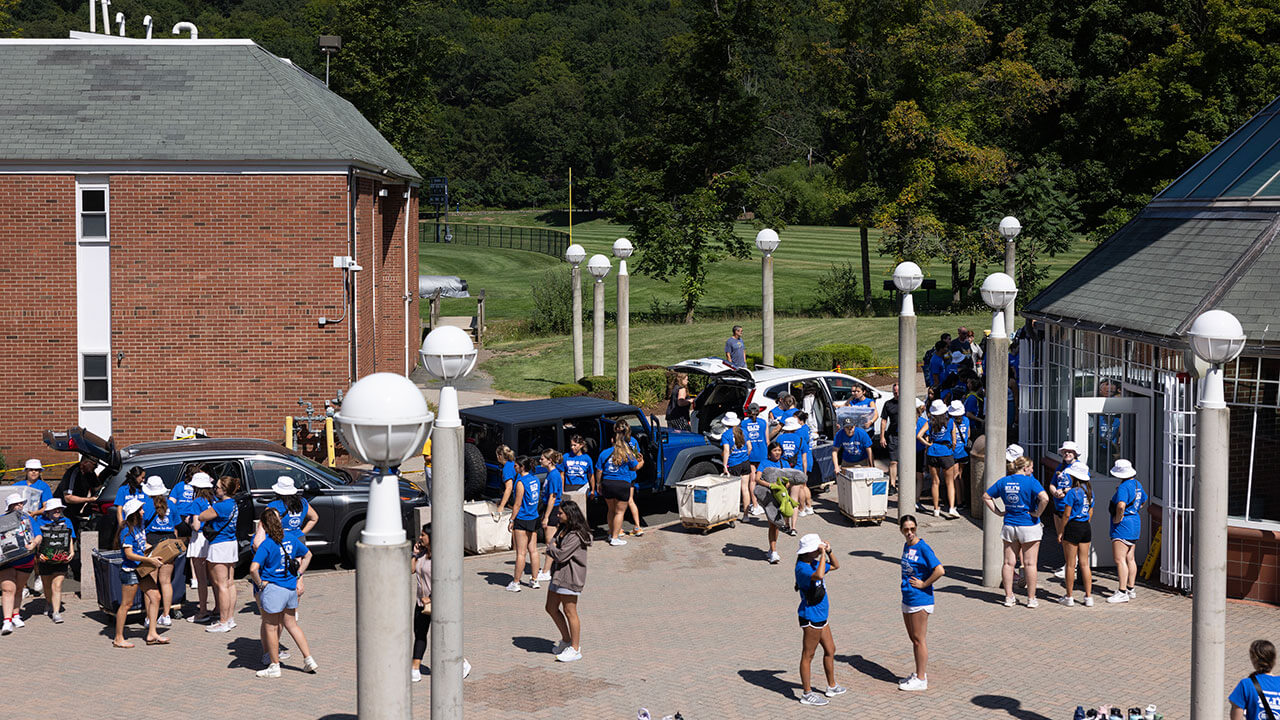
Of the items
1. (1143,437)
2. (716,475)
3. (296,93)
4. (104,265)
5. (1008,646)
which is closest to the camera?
(1008,646)

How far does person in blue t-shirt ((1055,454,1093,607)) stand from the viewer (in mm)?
14398

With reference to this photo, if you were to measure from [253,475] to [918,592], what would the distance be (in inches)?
347

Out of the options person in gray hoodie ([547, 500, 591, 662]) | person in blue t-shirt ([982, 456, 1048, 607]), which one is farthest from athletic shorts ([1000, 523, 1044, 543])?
person in gray hoodie ([547, 500, 591, 662])

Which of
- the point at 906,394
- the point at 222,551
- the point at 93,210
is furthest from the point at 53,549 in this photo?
the point at 93,210

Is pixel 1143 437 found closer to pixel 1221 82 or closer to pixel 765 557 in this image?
pixel 765 557

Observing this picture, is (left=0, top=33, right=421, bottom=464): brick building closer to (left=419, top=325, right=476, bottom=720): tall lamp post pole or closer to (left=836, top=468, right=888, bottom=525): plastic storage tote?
(left=836, top=468, right=888, bottom=525): plastic storage tote

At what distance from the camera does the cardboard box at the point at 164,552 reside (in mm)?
13375

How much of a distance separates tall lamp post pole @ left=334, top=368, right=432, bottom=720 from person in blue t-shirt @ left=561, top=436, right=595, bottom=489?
9604 mm

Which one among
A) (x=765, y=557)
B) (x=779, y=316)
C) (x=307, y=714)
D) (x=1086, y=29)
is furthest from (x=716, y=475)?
(x=1086, y=29)

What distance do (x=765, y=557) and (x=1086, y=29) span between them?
38.0m

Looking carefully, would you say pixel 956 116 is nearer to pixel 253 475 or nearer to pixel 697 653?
pixel 253 475

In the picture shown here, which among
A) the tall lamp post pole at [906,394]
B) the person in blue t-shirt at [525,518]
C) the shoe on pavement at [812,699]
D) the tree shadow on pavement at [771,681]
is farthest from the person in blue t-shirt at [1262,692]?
the tall lamp post pole at [906,394]

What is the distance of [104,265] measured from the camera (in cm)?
2464

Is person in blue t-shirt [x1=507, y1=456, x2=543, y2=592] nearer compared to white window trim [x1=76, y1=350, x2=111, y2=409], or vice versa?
person in blue t-shirt [x1=507, y1=456, x2=543, y2=592]
